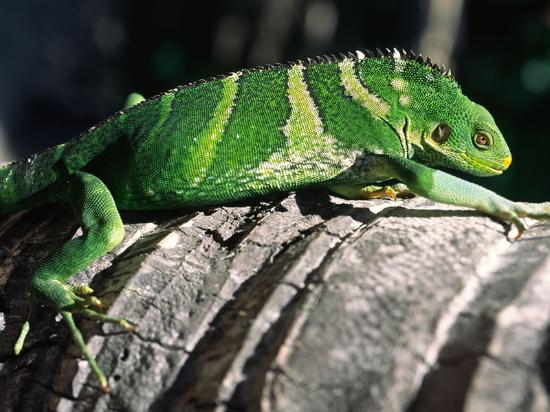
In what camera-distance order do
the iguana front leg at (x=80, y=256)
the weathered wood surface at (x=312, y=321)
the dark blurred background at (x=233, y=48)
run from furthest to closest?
the dark blurred background at (x=233, y=48), the iguana front leg at (x=80, y=256), the weathered wood surface at (x=312, y=321)

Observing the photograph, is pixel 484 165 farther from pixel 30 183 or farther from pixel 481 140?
pixel 30 183

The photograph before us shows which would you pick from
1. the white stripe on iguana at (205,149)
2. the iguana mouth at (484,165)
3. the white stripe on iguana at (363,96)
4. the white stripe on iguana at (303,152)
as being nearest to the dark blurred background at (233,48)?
the iguana mouth at (484,165)

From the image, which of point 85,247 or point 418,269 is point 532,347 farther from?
point 85,247

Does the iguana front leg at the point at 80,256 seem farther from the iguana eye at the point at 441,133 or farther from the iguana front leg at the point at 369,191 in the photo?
the iguana eye at the point at 441,133

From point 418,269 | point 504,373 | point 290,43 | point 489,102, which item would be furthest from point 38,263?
point 290,43

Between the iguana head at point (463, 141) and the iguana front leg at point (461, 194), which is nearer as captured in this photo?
the iguana front leg at point (461, 194)

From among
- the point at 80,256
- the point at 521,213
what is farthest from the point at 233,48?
the point at 521,213
